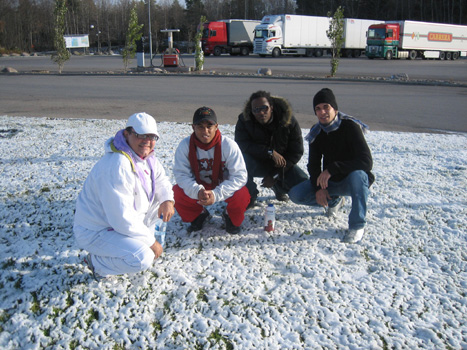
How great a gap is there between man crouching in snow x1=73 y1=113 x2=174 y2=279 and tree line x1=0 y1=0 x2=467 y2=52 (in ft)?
191

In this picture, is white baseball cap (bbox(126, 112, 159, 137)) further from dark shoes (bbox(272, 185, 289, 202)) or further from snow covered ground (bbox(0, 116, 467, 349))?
dark shoes (bbox(272, 185, 289, 202))

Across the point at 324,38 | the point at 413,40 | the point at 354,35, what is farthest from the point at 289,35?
the point at 413,40

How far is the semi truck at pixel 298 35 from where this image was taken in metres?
37.1

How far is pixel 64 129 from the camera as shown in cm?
699

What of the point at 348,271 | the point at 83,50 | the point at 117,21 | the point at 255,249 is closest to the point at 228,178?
the point at 255,249

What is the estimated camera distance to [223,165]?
3307 millimetres

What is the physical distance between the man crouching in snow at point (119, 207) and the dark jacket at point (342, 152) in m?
1.56

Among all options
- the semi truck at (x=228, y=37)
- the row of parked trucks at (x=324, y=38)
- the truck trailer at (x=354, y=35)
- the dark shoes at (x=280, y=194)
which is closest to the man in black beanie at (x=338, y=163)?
the dark shoes at (x=280, y=194)

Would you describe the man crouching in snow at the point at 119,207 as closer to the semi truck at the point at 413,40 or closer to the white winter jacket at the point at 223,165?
the white winter jacket at the point at 223,165

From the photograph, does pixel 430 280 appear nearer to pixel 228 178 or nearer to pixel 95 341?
pixel 228 178

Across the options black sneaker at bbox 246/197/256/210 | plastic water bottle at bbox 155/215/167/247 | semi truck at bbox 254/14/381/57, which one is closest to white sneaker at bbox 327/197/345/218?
black sneaker at bbox 246/197/256/210

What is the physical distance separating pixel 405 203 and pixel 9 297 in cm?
352

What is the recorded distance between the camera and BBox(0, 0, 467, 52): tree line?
2434 inches

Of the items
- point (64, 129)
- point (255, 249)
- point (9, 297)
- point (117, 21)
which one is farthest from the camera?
point (117, 21)
